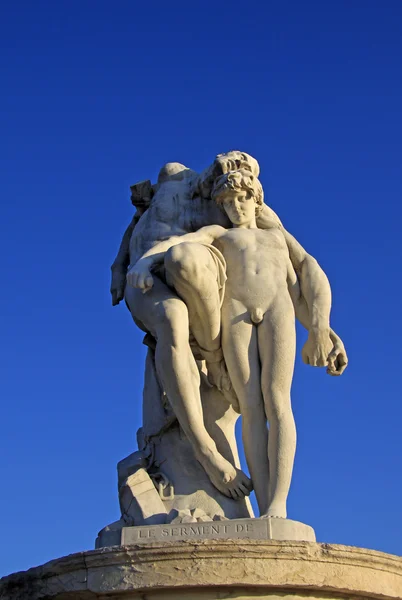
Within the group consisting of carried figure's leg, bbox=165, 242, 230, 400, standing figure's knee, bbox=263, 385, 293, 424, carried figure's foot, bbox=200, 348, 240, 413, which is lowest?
standing figure's knee, bbox=263, 385, 293, 424

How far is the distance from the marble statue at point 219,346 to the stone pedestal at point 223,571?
678mm

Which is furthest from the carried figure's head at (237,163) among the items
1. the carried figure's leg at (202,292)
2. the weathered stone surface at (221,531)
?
the weathered stone surface at (221,531)

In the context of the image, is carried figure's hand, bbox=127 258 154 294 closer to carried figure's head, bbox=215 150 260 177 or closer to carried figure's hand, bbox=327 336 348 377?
carried figure's head, bbox=215 150 260 177

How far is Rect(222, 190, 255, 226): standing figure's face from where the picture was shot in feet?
23.4

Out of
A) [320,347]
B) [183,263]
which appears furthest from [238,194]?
[320,347]

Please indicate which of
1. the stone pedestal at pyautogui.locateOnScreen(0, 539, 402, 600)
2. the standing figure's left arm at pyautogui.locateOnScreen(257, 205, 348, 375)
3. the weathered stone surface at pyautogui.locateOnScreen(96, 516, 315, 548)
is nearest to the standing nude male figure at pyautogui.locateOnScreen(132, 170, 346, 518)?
the standing figure's left arm at pyautogui.locateOnScreen(257, 205, 348, 375)

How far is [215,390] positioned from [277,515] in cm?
119

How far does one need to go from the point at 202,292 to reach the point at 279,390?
2.90 ft

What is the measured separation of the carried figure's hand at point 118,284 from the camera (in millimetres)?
7547

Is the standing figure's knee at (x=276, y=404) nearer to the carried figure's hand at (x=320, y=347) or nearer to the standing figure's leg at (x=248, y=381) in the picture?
the standing figure's leg at (x=248, y=381)

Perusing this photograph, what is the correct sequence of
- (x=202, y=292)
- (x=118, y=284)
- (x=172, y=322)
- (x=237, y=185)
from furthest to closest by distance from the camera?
(x=118, y=284) < (x=237, y=185) < (x=202, y=292) < (x=172, y=322)

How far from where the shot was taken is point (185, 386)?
635 centimetres

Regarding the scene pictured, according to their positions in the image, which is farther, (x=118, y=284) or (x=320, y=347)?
(x=118, y=284)

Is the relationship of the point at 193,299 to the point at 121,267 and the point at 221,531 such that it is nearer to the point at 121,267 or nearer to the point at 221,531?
the point at 121,267
